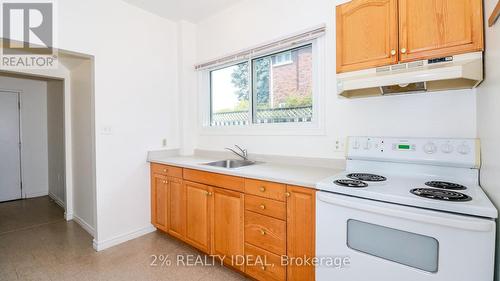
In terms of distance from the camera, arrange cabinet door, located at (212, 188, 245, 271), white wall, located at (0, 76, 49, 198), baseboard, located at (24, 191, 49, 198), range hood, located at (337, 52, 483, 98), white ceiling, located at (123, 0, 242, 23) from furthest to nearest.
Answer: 1. baseboard, located at (24, 191, 49, 198)
2. white wall, located at (0, 76, 49, 198)
3. white ceiling, located at (123, 0, 242, 23)
4. cabinet door, located at (212, 188, 245, 271)
5. range hood, located at (337, 52, 483, 98)

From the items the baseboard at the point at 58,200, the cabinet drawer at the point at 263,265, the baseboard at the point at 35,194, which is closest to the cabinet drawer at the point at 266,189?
the cabinet drawer at the point at 263,265

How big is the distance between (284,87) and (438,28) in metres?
1.30

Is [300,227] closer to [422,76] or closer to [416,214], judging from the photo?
[416,214]

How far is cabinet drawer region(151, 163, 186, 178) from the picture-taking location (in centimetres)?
242

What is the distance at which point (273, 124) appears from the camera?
2387 mm

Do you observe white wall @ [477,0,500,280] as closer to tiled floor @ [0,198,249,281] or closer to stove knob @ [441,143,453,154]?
stove knob @ [441,143,453,154]

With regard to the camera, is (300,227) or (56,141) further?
(56,141)

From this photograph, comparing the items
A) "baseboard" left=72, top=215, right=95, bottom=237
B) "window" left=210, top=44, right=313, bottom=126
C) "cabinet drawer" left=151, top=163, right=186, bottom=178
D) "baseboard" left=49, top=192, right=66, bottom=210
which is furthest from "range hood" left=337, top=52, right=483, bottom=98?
"baseboard" left=49, top=192, right=66, bottom=210

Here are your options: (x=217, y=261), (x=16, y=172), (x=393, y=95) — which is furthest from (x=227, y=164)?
(x=16, y=172)

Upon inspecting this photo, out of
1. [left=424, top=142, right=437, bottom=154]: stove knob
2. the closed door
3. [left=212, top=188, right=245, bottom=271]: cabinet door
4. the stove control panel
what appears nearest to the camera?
the stove control panel

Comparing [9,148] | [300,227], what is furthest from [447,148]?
[9,148]

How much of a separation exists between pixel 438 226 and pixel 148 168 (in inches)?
109

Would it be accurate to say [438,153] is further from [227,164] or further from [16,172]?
[16,172]

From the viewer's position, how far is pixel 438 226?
0.99 m
